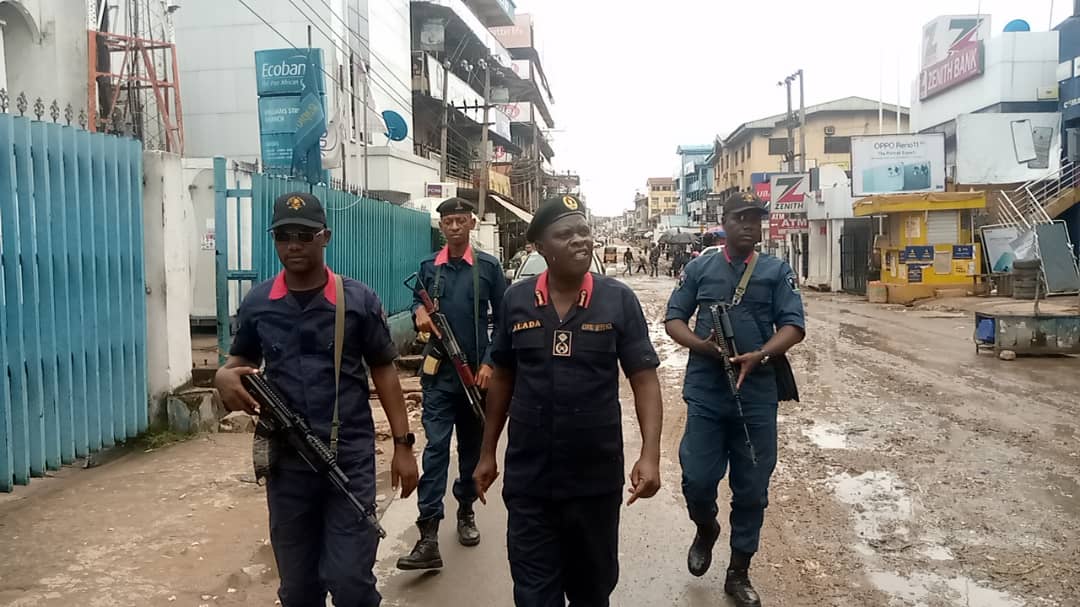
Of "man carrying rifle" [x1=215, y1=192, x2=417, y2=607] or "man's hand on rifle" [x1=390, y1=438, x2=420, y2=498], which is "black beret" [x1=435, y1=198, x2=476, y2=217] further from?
"man's hand on rifle" [x1=390, y1=438, x2=420, y2=498]

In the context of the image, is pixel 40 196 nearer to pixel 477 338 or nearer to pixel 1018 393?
pixel 477 338

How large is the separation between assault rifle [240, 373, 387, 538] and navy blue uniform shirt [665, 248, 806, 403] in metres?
1.88

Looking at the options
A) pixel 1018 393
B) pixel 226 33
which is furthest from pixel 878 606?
pixel 226 33

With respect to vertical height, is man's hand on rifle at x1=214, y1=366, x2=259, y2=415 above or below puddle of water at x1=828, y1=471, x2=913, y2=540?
above

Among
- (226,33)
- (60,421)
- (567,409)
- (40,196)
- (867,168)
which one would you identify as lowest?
(60,421)

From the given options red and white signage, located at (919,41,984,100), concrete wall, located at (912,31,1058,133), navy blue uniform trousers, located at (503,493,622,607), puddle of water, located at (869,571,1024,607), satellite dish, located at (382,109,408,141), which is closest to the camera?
navy blue uniform trousers, located at (503,493,622,607)

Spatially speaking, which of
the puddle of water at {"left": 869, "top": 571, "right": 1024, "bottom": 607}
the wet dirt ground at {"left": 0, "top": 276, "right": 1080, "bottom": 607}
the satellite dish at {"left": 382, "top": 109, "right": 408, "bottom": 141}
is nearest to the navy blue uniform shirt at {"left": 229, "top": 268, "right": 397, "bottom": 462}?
the wet dirt ground at {"left": 0, "top": 276, "right": 1080, "bottom": 607}

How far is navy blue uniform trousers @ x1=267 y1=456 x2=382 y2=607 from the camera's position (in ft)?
9.71

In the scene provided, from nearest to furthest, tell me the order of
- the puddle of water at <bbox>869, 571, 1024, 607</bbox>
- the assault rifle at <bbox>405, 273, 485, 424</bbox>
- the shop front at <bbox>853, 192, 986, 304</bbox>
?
the puddle of water at <bbox>869, 571, 1024, 607</bbox> → the assault rifle at <bbox>405, 273, 485, 424</bbox> → the shop front at <bbox>853, 192, 986, 304</bbox>

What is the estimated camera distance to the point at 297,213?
3010 millimetres

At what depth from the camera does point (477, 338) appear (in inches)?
187

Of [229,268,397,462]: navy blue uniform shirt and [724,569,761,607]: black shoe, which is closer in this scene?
[229,268,397,462]: navy blue uniform shirt

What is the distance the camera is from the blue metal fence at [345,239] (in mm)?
7453

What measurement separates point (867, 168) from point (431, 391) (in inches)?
988
